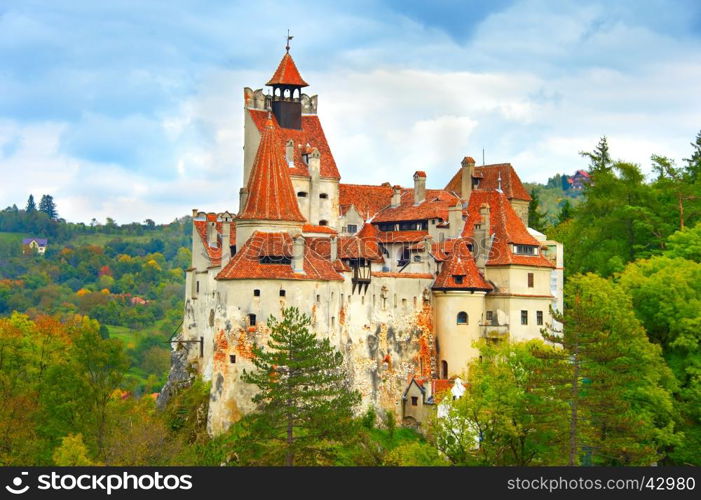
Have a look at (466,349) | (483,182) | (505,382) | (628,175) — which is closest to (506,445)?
(505,382)

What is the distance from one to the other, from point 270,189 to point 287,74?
16456 millimetres

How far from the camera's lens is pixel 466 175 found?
96312mm

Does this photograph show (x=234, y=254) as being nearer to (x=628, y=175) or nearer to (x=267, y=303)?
(x=267, y=303)

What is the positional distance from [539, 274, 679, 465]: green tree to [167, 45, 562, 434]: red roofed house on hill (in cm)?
940

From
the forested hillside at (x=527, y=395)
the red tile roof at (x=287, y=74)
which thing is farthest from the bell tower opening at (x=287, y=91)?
the forested hillside at (x=527, y=395)

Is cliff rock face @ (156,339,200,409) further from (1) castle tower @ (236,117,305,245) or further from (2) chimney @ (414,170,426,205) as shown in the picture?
(2) chimney @ (414,170,426,205)

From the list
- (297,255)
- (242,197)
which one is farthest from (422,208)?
(297,255)

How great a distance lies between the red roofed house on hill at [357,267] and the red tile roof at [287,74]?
0.09 meters

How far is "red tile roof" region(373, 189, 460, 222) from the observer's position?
3605 inches

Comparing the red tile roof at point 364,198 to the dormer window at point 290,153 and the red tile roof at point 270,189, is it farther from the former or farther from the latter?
the red tile roof at point 270,189

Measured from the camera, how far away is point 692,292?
8369 centimetres

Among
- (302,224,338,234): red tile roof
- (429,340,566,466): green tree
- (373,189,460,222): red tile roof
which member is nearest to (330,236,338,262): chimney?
(302,224,338,234): red tile roof

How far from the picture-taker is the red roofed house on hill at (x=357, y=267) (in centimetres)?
7694

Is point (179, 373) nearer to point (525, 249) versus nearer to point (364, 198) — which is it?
point (364, 198)
